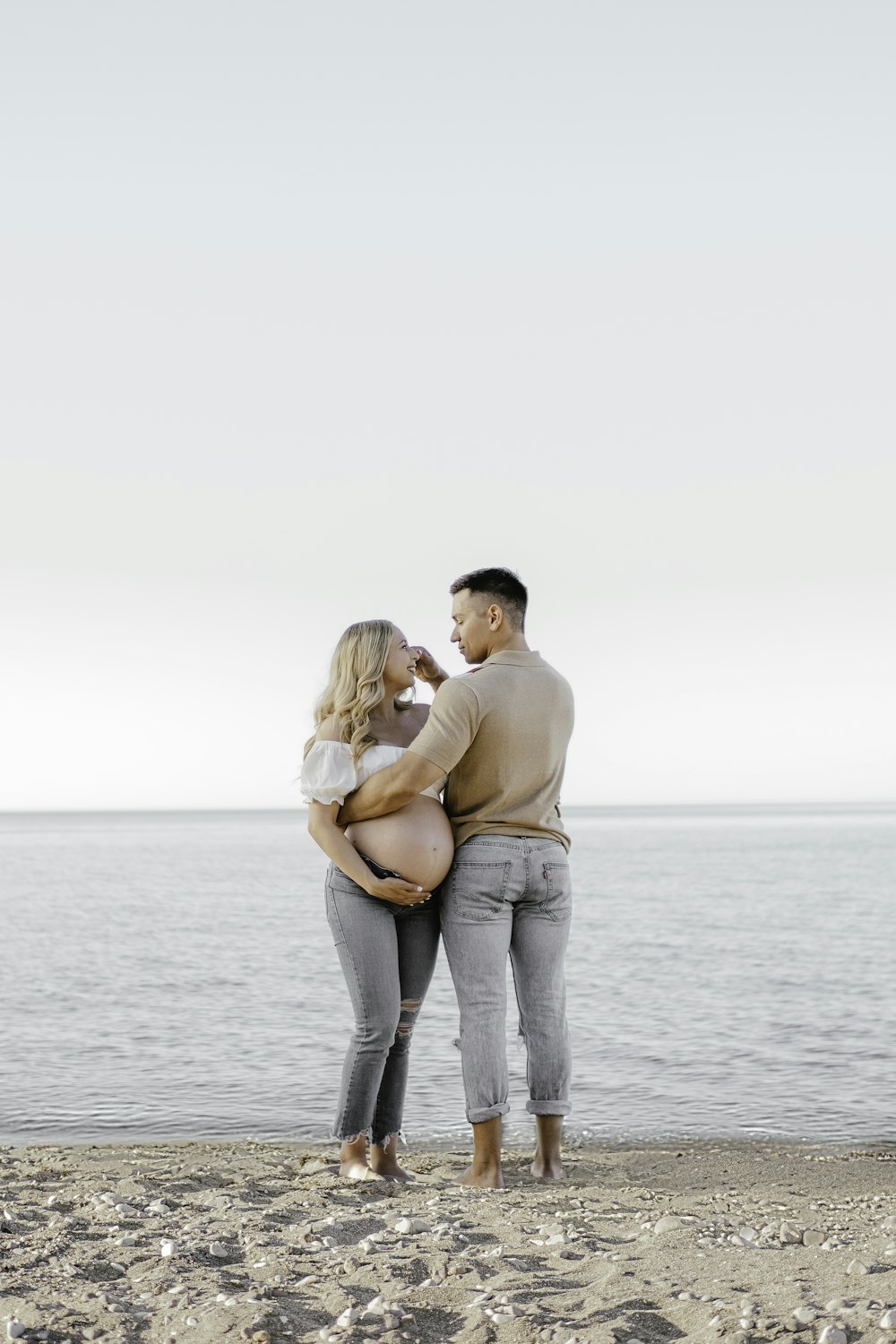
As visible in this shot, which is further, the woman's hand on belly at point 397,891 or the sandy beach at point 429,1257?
the woman's hand on belly at point 397,891

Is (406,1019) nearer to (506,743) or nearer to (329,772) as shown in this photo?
(329,772)

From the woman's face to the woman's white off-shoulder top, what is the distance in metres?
A: 0.27

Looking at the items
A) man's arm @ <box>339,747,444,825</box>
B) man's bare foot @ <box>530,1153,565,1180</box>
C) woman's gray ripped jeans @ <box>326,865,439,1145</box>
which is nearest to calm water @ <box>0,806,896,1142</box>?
man's bare foot @ <box>530,1153,565,1180</box>

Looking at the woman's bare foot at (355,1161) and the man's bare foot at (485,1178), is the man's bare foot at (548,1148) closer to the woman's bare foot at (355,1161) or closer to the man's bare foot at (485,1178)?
the man's bare foot at (485,1178)

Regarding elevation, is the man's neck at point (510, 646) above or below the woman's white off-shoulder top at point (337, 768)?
above

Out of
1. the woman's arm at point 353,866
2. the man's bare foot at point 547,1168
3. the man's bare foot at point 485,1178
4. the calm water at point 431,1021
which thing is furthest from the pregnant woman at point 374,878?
the calm water at point 431,1021

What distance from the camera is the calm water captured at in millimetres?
6492

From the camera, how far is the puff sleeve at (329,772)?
4602 mm

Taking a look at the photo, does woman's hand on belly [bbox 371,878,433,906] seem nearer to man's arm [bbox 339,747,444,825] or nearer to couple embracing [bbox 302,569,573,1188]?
couple embracing [bbox 302,569,573,1188]

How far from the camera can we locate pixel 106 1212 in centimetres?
388

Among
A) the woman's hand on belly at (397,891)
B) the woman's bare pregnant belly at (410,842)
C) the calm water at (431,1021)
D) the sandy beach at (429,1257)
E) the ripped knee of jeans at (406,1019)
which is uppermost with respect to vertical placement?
the woman's bare pregnant belly at (410,842)

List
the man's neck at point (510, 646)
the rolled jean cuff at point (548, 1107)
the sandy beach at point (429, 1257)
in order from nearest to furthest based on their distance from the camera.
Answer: the sandy beach at point (429, 1257) → the rolled jean cuff at point (548, 1107) → the man's neck at point (510, 646)

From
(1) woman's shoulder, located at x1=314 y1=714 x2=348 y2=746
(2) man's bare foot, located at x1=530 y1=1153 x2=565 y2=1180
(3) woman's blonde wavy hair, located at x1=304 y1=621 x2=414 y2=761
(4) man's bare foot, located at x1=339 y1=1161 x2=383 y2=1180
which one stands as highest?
(3) woman's blonde wavy hair, located at x1=304 y1=621 x2=414 y2=761

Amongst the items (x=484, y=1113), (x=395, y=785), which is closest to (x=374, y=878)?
(x=395, y=785)
